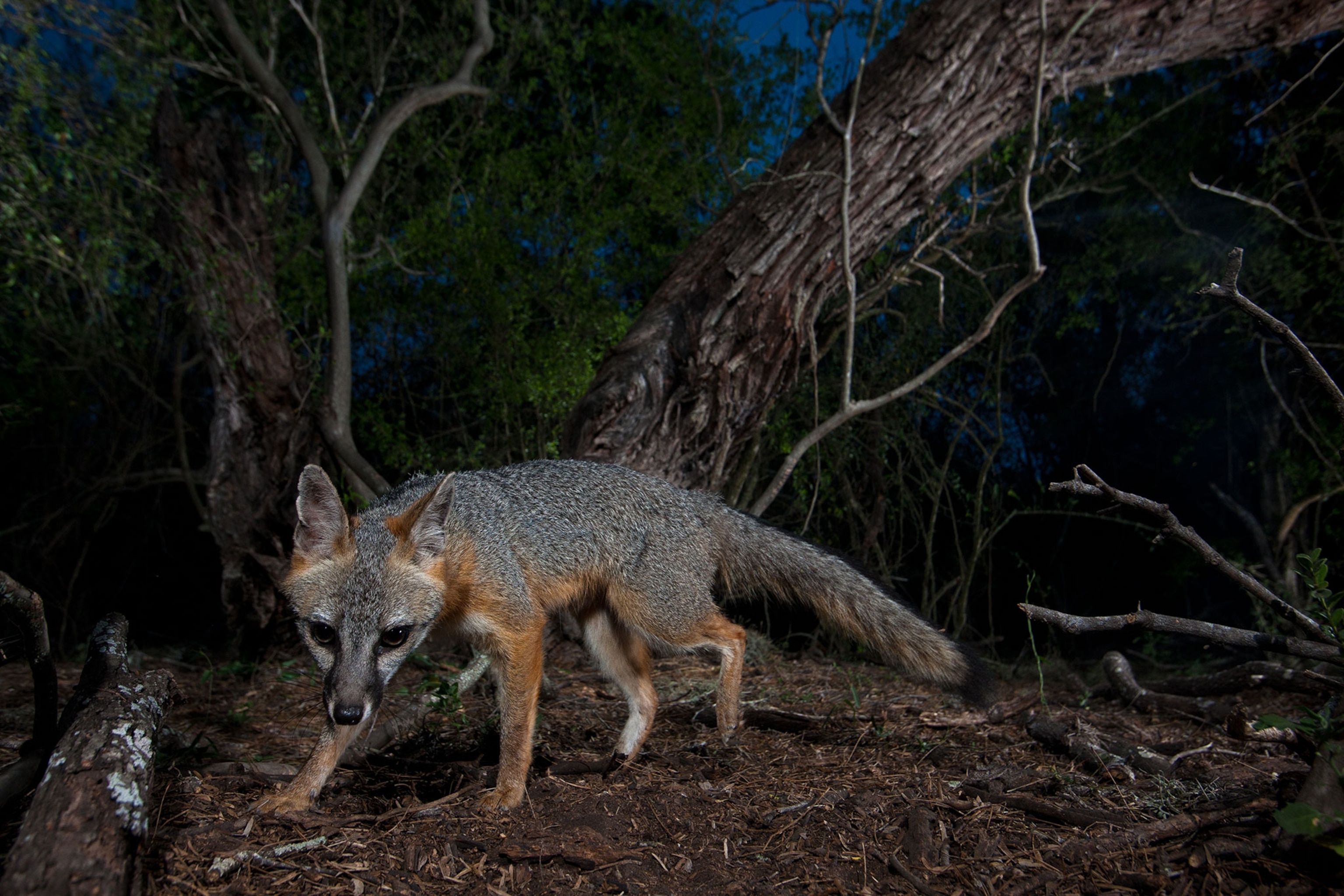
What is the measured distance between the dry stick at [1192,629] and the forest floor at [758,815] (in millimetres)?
356

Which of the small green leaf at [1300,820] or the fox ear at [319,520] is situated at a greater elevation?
the fox ear at [319,520]

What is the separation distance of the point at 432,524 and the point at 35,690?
116 cm

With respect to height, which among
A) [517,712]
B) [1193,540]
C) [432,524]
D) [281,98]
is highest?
[281,98]

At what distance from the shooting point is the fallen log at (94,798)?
5.46ft

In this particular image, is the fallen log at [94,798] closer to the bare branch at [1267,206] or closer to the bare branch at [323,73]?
the bare branch at [323,73]

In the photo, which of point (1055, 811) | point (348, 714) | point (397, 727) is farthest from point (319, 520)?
point (1055, 811)

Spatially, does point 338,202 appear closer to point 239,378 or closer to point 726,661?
point 239,378

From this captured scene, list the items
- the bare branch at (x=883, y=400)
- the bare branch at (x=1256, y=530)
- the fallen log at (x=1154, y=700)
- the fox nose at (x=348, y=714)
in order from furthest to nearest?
the bare branch at (x=1256, y=530)
the bare branch at (x=883, y=400)
the fallen log at (x=1154, y=700)
the fox nose at (x=348, y=714)

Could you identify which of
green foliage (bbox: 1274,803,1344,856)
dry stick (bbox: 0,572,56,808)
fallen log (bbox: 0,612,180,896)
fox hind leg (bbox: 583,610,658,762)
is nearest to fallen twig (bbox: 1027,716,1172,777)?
green foliage (bbox: 1274,803,1344,856)

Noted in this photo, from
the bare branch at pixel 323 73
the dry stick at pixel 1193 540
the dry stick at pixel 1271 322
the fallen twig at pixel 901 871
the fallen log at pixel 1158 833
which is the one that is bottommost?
the fallen twig at pixel 901 871

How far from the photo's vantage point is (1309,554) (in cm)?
226

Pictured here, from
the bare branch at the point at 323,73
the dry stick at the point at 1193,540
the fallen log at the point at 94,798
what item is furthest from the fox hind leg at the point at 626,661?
the bare branch at the point at 323,73

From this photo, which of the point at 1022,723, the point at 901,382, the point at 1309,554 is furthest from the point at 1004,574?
the point at 1309,554

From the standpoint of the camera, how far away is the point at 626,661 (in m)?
3.54
